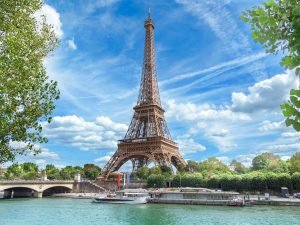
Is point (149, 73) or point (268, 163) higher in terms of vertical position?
point (149, 73)

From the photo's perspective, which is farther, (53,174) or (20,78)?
(53,174)

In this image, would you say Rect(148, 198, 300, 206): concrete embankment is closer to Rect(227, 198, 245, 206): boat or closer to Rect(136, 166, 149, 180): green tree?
Rect(227, 198, 245, 206): boat

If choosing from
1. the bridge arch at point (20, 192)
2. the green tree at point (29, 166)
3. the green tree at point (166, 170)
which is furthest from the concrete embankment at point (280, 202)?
the green tree at point (29, 166)

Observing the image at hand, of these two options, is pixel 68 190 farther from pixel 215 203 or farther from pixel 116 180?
pixel 215 203

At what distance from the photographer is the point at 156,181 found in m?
74.2

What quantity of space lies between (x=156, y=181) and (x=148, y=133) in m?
14.3

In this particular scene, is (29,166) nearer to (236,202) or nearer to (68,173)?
(68,173)

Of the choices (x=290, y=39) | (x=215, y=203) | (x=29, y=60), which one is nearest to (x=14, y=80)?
(x=29, y=60)

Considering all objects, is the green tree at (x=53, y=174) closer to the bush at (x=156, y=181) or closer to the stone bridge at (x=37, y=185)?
the stone bridge at (x=37, y=185)

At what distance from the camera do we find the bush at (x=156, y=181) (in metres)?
73.2

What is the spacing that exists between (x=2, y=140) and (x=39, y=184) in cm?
7655

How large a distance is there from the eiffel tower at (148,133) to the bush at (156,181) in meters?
3.68

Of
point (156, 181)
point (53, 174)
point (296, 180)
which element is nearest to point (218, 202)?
point (296, 180)

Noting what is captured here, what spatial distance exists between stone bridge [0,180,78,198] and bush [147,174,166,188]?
28.1 m
